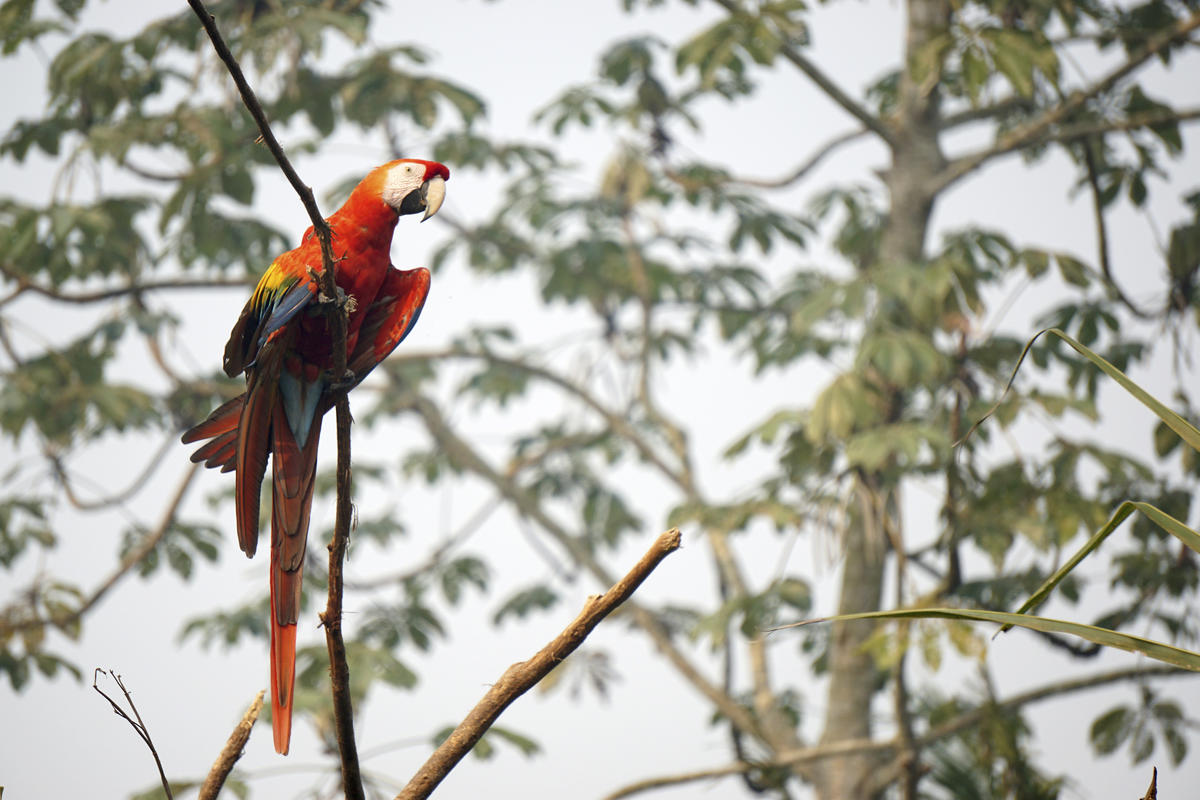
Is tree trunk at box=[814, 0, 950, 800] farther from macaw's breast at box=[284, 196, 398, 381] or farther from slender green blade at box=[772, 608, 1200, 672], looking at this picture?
slender green blade at box=[772, 608, 1200, 672]

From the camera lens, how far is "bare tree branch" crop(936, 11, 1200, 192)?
2.58m

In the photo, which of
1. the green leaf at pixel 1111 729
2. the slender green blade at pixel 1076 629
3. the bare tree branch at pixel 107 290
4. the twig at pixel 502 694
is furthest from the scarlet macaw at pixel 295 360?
the green leaf at pixel 1111 729

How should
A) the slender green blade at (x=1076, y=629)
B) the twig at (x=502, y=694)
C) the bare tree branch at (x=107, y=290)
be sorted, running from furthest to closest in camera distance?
1. the bare tree branch at (x=107, y=290)
2. the twig at (x=502, y=694)
3. the slender green blade at (x=1076, y=629)

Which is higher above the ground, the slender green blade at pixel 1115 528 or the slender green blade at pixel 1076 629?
the slender green blade at pixel 1115 528

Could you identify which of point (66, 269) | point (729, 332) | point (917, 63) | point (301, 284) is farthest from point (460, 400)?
point (301, 284)

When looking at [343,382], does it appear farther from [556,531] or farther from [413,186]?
[556,531]

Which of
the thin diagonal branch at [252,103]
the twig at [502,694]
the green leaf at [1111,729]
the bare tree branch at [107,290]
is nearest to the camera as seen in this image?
the thin diagonal branch at [252,103]

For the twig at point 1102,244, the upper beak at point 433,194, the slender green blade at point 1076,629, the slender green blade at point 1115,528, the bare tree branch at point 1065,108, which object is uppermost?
the bare tree branch at point 1065,108

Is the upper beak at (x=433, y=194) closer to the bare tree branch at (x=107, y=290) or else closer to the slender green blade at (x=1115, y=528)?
the slender green blade at (x=1115, y=528)

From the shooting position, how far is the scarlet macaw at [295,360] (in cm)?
101

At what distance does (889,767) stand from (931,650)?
0.67 meters

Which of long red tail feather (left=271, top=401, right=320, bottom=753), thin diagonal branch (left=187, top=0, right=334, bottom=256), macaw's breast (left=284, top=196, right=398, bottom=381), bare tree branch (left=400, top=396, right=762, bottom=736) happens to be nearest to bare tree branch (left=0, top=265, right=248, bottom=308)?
bare tree branch (left=400, top=396, right=762, bottom=736)

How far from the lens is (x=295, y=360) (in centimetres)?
118

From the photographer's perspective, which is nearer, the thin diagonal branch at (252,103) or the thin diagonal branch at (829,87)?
the thin diagonal branch at (252,103)
